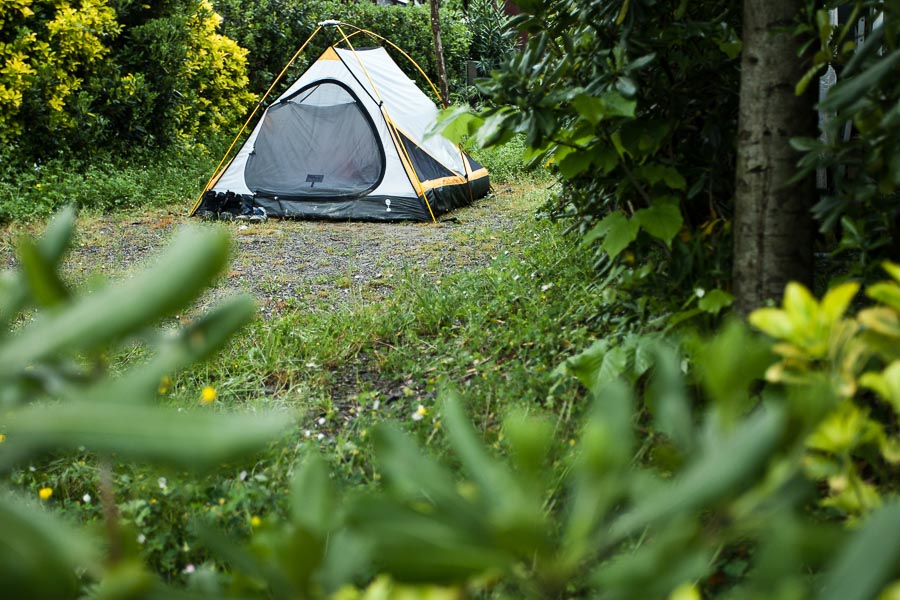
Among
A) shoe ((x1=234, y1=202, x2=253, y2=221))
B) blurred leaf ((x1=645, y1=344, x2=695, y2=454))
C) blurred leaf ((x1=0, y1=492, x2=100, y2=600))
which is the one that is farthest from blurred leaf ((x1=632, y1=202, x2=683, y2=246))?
shoe ((x1=234, y1=202, x2=253, y2=221))

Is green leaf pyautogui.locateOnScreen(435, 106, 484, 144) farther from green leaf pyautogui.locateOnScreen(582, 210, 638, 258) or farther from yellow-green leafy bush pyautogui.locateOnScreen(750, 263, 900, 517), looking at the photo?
yellow-green leafy bush pyautogui.locateOnScreen(750, 263, 900, 517)

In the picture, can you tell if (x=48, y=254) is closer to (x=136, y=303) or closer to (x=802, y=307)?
(x=136, y=303)

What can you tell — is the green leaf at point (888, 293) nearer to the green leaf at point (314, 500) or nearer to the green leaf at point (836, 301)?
the green leaf at point (836, 301)

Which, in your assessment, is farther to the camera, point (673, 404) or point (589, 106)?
point (589, 106)

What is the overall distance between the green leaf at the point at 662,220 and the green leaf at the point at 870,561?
5.18 feet

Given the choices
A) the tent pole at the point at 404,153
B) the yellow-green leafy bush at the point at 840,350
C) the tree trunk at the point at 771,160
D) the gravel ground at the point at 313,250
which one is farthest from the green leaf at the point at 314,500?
the tent pole at the point at 404,153

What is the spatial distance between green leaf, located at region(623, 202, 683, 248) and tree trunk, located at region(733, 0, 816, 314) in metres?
0.22

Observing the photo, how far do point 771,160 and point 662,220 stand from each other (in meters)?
0.34

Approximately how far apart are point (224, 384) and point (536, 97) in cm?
146

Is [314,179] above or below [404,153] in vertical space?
below

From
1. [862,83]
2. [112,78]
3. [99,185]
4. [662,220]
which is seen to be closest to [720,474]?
[862,83]

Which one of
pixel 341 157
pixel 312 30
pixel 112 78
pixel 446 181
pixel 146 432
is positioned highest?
pixel 312 30

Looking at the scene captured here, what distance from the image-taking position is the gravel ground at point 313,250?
4059mm

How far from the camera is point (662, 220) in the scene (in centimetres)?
187
